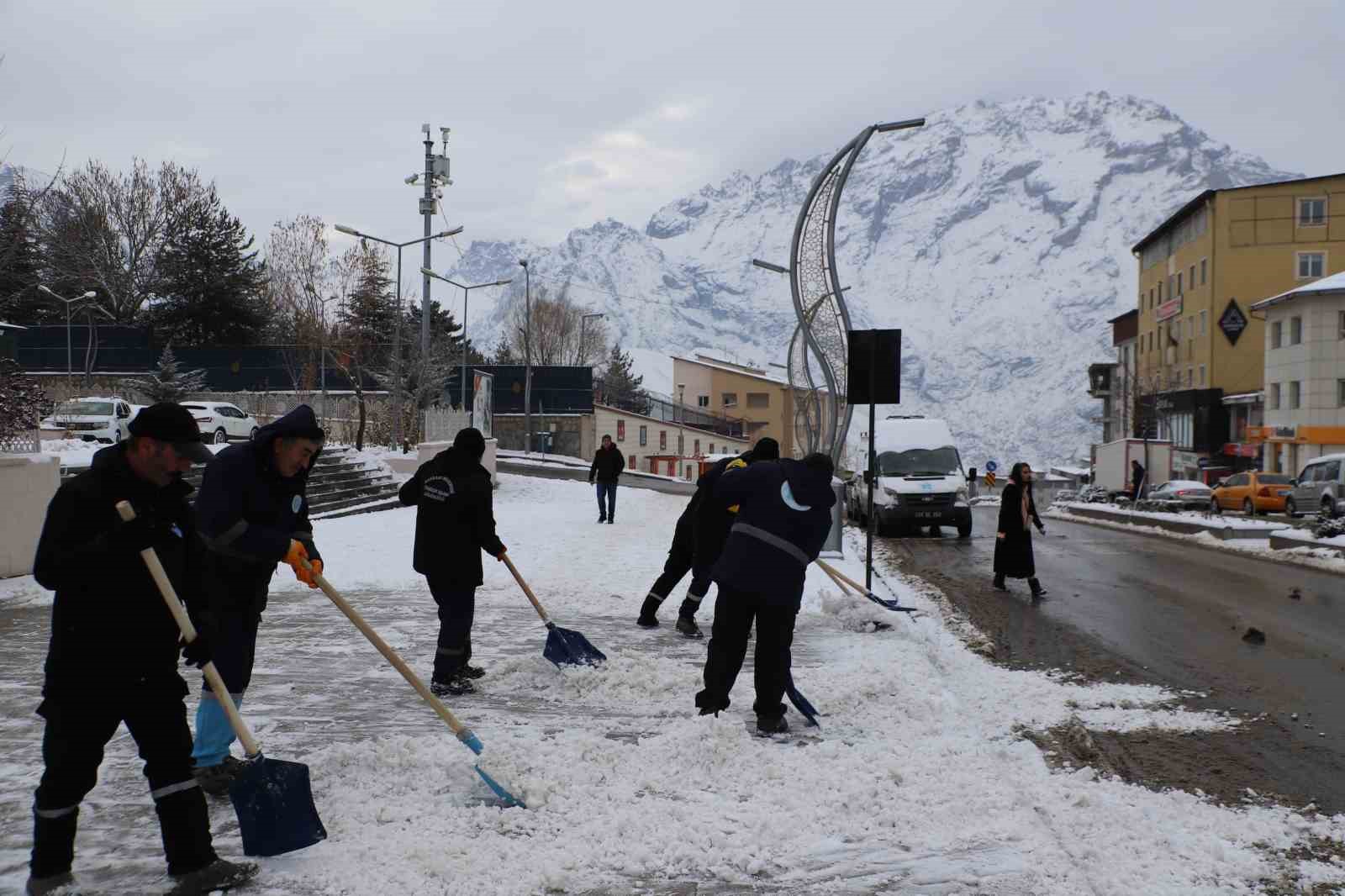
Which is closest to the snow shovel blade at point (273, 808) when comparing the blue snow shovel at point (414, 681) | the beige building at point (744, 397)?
the blue snow shovel at point (414, 681)

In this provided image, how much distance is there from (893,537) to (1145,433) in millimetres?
42225

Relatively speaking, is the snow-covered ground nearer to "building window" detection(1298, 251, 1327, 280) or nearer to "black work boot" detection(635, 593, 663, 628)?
"black work boot" detection(635, 593, 663, 628)

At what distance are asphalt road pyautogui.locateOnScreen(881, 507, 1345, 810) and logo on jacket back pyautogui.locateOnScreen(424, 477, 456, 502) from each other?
470 centimetres

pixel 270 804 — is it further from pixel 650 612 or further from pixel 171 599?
pixel 650 612

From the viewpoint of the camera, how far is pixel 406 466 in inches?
1088

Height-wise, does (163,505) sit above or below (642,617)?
above

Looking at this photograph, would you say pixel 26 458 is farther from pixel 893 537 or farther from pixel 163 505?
pixel 893 537

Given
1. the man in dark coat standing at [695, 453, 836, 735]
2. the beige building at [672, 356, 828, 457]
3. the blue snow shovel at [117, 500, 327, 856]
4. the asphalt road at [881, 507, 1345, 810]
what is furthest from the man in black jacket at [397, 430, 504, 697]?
the beige building at [672, 356, 828, 457]

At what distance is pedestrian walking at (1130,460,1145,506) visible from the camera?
37.3 metres

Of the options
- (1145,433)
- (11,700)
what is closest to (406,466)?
(11,700)

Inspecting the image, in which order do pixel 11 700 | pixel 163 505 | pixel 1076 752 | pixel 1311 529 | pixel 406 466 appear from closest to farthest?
pixel 163 505, pixel 1076 752, pixel 11 700, pixel 1311 529, pixel 406 466

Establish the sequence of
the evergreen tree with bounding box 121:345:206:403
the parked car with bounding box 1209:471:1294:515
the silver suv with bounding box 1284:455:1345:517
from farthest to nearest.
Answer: the parked car with bounding box 1209:471:1294:515 → the evergreen tree with bounding box 121:345:206:403 → the silver suv with bounding box 1284:455:1345:517

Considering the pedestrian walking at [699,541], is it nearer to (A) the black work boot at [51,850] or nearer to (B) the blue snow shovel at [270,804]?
(B) the blue snow shovel at [270,804]

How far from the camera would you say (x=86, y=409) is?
29969 mm
